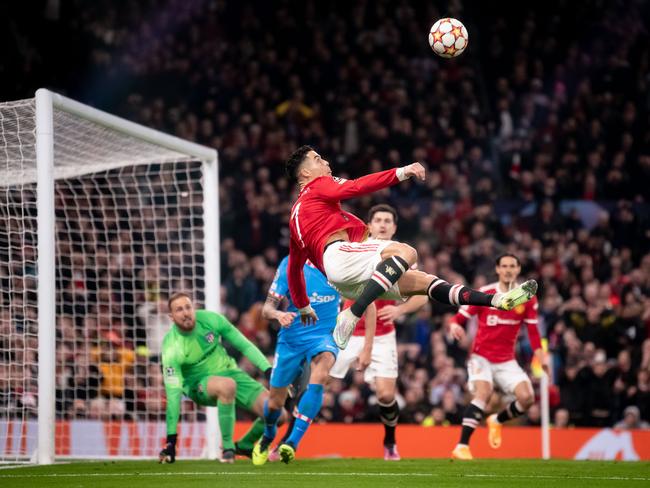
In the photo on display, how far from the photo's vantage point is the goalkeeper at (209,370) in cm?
1068

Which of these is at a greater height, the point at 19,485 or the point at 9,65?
the point at 9,65

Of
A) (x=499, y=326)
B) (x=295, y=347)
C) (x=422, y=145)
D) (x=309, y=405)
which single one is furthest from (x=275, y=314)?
(x=422, y=145)

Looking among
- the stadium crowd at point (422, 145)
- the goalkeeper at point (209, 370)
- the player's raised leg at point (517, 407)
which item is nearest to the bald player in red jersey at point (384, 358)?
the goalkeeper at point (209, 370)

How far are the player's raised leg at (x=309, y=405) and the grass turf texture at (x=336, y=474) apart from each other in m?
0.20

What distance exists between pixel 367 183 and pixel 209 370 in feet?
11.3

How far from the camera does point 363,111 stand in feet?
69.7

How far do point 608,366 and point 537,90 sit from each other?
25.5ft

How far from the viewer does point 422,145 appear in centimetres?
2039

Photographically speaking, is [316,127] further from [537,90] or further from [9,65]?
[9,65]

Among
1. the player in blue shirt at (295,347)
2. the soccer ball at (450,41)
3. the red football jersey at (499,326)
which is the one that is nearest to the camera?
the soccer ball at (450,41)

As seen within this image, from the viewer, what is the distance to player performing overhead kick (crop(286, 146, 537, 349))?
27.9ft

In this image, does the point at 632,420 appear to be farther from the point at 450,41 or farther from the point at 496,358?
the point at 450,41

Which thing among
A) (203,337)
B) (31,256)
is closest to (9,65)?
(31,256)

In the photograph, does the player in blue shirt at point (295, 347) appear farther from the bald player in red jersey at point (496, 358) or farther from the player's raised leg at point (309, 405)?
the bald player in red jersey at point (496, 358)
